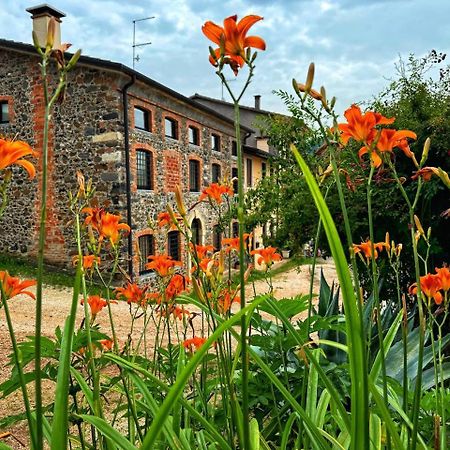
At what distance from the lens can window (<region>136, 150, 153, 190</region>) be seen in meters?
10.3

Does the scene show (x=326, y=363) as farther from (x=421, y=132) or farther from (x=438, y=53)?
(x=438, y=53)

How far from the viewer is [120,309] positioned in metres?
8.59

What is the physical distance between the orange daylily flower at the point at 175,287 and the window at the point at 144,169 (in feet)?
29.6

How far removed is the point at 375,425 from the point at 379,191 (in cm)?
360

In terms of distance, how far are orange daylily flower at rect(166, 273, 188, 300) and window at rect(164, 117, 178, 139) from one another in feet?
34.3

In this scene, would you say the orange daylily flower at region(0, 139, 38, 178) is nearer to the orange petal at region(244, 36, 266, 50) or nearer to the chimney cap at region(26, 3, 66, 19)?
the orange petal at region(244, 36, 266, 50)

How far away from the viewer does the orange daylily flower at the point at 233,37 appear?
751 millimetres

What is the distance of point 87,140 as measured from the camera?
31.7 feet

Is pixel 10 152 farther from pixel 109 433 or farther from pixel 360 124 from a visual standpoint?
pixel 360 124

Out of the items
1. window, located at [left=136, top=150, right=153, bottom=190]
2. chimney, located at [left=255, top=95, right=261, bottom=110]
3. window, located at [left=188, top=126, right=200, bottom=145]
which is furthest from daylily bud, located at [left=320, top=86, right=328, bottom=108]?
chimney, located at [left=255, top=95, right=261, bottom=110]

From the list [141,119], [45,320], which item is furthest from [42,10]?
[45,320]

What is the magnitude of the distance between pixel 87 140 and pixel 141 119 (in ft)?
5.04

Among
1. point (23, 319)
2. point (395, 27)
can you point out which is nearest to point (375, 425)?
point (395, 27)

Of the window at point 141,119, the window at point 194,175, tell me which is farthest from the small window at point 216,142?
the window at point 141,119
